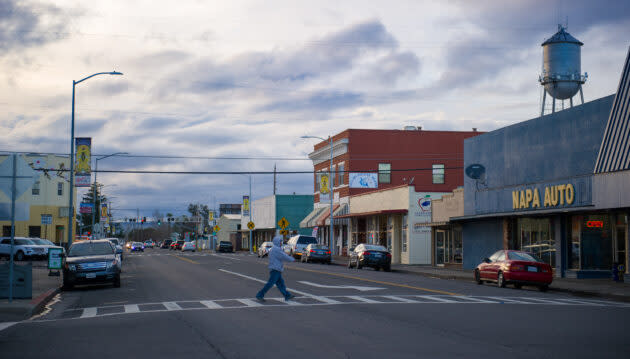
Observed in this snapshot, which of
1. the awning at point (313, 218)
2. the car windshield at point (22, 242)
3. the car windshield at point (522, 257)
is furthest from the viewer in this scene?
the awning at point (313, 218)

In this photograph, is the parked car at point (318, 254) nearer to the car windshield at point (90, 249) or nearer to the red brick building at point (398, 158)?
the red brick building at point (398, 158)

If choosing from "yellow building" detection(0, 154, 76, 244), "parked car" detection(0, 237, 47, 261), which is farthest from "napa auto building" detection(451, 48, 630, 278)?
"yellow building" detection(0, 154, 76, 244)

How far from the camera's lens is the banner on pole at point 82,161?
118 feet

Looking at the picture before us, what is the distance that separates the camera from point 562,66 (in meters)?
40.7

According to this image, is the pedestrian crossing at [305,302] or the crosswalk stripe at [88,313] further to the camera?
the pedestrian crossing at [305,302]

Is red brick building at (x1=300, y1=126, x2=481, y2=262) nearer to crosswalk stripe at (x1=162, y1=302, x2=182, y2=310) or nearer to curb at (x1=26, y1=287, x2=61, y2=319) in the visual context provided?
curb at (x1=26, y1=287, x2=61, y2=319)

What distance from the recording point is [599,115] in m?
28.0

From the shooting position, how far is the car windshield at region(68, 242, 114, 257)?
2442cm

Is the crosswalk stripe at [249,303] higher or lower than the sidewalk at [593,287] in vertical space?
higher

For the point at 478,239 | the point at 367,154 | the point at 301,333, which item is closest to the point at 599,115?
the point at 478,239

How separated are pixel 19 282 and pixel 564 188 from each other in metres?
21.3

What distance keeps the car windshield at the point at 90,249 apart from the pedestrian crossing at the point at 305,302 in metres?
7.47

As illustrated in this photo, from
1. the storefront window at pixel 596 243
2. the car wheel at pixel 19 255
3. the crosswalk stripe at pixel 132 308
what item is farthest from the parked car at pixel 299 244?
the crosswalk stripe at pixel 132 308

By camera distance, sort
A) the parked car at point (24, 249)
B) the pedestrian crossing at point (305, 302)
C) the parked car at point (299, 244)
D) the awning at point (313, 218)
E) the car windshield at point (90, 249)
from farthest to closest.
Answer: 1. the awning at point (313, 218)
2. the parked car at point (299, 244)
3. the parked car at point (24, 249)
4. the car windshield at point (90, 249)
5. the pedestrian crossing at point (305, 302)
